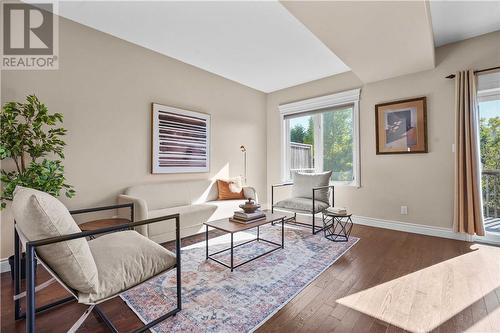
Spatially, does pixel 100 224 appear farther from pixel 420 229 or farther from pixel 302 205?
pixel 420 229

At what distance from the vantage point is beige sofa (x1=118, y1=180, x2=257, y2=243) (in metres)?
2.67

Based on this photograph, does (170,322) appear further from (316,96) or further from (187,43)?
(316,96)

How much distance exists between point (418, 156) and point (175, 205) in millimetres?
3525

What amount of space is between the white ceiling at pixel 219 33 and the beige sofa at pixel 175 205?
1871 mm

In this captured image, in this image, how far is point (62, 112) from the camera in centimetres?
253

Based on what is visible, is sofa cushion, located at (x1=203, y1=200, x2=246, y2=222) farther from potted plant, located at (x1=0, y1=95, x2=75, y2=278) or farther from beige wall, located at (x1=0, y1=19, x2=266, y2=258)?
potted plant, located at (x1=0, y1=95, x2=75, y2=278)

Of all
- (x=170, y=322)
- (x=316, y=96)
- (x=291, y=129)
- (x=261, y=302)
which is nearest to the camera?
(x=170, y=322)

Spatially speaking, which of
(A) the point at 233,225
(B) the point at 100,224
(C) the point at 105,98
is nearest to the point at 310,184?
(A) the point at 233,225

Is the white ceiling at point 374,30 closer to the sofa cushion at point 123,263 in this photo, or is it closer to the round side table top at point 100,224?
the sofa cushion at point 123,263

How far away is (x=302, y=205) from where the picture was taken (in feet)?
10.9

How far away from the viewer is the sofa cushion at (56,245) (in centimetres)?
108

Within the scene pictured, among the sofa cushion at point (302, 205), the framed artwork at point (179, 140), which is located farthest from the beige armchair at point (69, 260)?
the sofa cushion at point (302, 205)

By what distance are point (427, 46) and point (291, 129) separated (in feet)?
8.49

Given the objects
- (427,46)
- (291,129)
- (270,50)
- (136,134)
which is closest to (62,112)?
(136,134)
